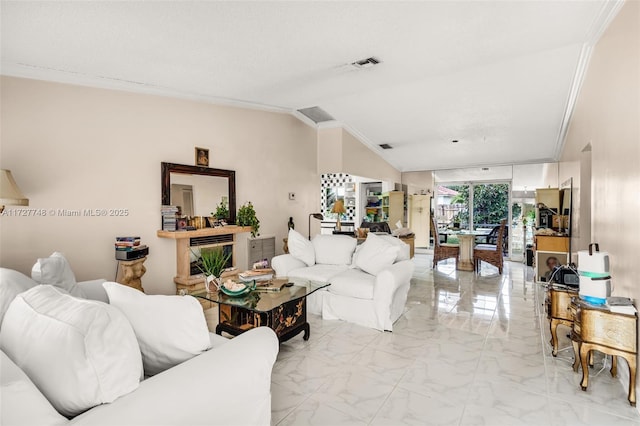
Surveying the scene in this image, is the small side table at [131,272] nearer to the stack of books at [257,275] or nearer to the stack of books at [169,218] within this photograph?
the stack of books at [169,218]

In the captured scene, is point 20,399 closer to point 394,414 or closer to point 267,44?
point 394,414

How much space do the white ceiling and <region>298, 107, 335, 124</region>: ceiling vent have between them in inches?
19.0

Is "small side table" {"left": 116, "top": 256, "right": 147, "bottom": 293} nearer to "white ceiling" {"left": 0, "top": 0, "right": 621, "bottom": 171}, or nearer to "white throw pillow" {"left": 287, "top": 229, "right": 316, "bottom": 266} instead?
"white throw pillow" {"left": 287, "top": 229, "right": 316, "bottom": 266}

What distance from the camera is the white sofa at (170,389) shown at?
946 millimetres

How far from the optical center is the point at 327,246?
4.45 m

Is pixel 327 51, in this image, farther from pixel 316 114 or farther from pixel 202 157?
pixel 316 114

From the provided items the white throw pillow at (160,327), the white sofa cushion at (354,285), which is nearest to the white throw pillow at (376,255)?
the white sofa cushion at (354,285)

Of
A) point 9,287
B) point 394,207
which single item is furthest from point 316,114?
point 9,287

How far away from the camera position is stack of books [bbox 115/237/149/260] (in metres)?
3.73

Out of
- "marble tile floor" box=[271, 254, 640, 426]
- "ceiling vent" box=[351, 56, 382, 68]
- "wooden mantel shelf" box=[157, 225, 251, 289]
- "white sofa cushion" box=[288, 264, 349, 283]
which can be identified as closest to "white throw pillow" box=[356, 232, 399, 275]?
"white sofa cushion" box=[288, 264, 349, 283]

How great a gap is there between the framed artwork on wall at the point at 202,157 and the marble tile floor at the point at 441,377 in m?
2.79

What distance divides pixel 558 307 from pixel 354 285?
184cm

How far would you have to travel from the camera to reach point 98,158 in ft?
12.4

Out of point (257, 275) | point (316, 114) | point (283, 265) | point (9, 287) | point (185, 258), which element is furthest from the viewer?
point (316, 114)
